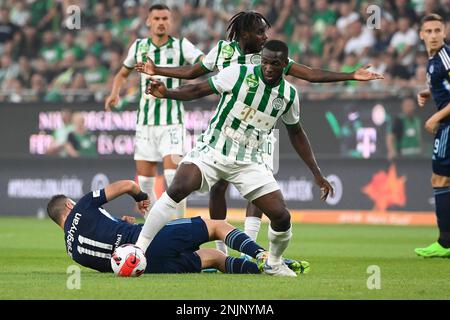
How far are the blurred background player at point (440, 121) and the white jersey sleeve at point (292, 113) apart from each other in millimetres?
2932

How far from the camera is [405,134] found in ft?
58.8

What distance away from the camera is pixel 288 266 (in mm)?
9055

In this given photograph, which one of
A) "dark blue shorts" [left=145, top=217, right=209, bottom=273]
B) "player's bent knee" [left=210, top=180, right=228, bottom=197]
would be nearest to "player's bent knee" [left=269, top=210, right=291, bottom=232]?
"dark blue shorts" [left=145, top=217, right=209, bottom=273]

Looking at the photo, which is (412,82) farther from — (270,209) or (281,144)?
(270,209)

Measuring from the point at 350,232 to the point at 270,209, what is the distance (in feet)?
25.7

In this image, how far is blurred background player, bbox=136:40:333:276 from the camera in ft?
28.2

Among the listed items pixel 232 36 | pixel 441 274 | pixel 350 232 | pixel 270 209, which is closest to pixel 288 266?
pixel 270 209

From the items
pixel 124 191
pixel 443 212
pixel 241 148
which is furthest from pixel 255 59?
pixel 443 212

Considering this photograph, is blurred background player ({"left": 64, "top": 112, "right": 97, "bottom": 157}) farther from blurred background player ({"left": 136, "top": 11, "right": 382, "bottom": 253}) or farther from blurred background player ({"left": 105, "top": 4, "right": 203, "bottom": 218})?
blurred background player ({"left": 136, "top": 11, "right": 382, "bottom": 253})

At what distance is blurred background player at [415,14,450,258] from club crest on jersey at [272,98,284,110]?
318 centimetres

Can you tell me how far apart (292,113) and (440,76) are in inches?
130

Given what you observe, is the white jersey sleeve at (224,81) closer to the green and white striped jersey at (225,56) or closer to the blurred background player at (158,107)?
the green and white striped jersey at (225,56)

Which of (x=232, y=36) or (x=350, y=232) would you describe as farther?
(x=350, y=232)
